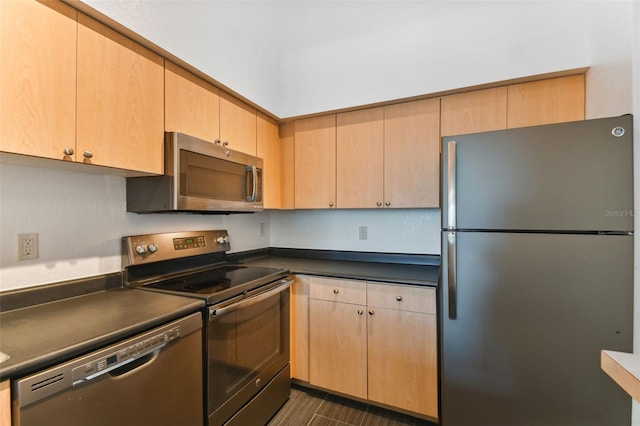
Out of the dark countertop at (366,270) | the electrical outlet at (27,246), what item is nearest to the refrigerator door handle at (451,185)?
the dark countertop at (366,270)

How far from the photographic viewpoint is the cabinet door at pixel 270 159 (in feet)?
7.47

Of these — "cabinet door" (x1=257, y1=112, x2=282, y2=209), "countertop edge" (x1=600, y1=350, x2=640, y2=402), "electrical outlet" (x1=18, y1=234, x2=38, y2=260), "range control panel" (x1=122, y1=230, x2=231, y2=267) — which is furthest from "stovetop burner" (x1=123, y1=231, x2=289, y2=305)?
"countertop edge" (x1=600, y1=350, x2=640, y2=402)

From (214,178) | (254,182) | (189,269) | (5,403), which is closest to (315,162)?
(254,182)

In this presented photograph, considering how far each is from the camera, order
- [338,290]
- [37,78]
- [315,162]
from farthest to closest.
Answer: [315,162] < [338,290] < [37,78]

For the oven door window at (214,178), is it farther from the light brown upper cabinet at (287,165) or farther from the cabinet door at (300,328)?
the cabinet door at (300,328)

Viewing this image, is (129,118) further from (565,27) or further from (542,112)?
(565,27)

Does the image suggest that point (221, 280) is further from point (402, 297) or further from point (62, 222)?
point (402, 297)

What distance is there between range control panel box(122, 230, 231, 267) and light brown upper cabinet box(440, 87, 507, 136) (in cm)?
182

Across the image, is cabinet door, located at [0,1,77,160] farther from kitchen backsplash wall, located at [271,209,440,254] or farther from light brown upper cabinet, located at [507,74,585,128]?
light brown upper cabinet, located at [507,74,585,128]

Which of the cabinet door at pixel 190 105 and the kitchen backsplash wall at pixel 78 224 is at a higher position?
the cabinet door at pixel 190 105

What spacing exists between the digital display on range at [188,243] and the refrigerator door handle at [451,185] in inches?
63.8

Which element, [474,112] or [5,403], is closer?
[5,403]

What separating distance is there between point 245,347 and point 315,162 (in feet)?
4.83

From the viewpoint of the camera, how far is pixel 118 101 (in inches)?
50.2
